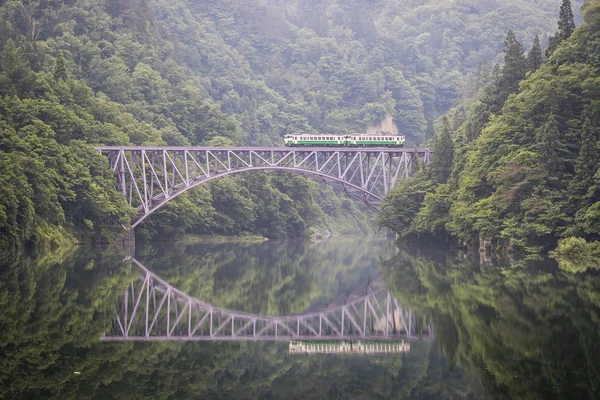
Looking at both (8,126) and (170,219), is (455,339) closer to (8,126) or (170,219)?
(8,126)

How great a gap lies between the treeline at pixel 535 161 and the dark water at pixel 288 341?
10.0 meters

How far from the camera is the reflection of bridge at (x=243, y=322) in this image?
23.3 meters

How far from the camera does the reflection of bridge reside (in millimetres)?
23328

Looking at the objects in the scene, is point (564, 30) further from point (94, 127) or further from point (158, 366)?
point (158, 366)

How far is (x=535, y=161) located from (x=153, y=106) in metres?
67.2

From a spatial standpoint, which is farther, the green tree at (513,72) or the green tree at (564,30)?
the green tree at (513,72)

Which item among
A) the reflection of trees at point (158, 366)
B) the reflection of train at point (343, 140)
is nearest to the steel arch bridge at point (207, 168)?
the reflection of train at point (343, 140)

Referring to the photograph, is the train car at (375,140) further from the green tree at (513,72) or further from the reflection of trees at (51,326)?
the reflection of trees at (51,326)

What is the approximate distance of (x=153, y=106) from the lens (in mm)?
111125

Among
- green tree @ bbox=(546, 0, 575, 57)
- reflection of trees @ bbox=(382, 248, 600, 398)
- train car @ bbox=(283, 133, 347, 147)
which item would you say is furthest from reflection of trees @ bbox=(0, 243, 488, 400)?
train car @ bbox=(283, 133, 347, 147)

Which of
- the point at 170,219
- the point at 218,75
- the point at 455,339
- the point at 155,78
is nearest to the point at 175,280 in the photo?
the point at 455,339

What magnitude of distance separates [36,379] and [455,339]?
33.0 feet

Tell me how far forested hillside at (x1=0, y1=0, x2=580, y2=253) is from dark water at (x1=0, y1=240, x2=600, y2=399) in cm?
1932

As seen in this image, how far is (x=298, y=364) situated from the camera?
1923 cm
